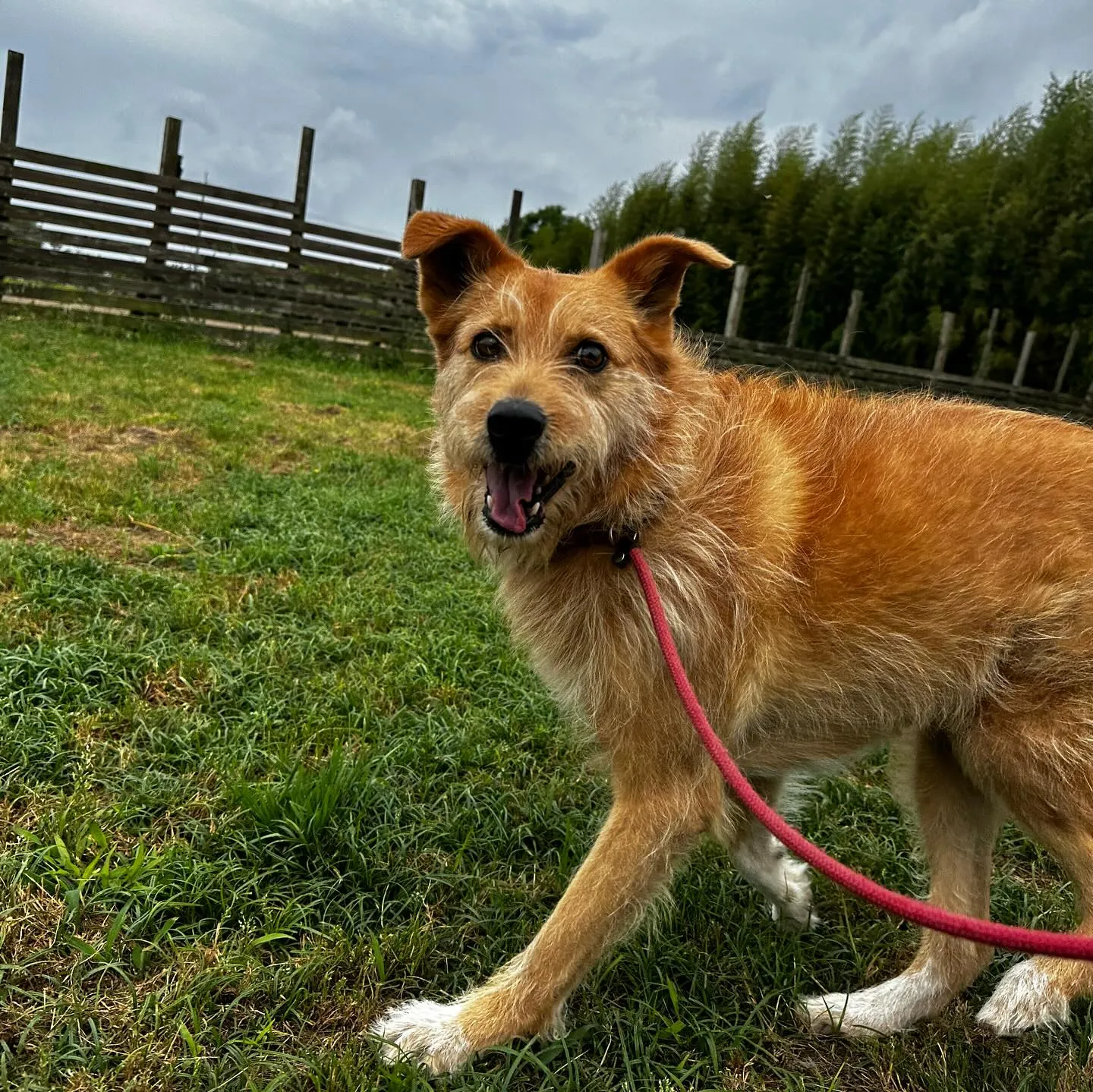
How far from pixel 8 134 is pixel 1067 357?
84.7 ft

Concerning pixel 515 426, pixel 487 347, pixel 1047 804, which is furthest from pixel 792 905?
pixel 487 347

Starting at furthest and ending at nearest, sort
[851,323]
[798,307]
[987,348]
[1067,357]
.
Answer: [1067,357], [987,348], [798,307], [851,323]

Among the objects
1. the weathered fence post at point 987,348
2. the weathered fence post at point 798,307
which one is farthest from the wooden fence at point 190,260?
the weathered fence post at point 987,348

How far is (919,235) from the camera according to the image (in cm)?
2142

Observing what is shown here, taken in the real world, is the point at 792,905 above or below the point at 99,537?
below

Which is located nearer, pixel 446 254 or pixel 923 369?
pixel 446 254

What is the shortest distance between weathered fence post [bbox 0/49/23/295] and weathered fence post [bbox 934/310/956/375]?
20679 mm

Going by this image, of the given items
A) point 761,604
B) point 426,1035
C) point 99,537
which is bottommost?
point 426,1035

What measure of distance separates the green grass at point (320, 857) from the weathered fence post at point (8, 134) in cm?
1015

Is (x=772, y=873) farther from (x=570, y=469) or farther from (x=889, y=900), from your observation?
(x=570, y=469)

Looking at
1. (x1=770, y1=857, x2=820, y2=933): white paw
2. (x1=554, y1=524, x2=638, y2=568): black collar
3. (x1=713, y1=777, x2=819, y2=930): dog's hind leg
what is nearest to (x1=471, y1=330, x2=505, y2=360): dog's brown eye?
(x1=554, y1=524, x2=638, y2=568): black collar

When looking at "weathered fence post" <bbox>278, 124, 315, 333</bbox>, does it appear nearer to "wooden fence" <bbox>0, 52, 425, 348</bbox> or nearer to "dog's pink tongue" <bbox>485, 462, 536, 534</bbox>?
"wooden fence" <bbox>0, 52, 425, 348</bbox>

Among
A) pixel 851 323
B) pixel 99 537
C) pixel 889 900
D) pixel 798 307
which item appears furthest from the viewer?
pixel 798 307

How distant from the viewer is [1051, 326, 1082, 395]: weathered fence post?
72.2 feet
